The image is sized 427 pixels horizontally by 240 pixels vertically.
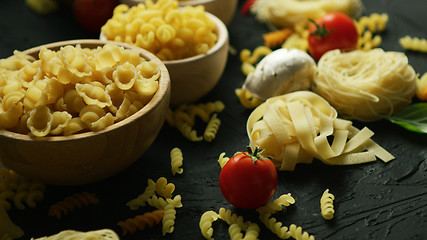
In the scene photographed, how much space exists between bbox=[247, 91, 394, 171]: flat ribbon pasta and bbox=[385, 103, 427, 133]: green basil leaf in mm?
241

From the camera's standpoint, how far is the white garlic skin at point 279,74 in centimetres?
246

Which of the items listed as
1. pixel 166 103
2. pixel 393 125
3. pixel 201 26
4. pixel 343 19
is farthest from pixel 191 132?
pixel 343 19

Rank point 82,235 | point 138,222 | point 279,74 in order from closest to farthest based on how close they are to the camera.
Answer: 1. point 82,235
2. point 138,222
3. point 279,74

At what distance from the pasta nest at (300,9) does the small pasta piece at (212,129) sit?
122cm

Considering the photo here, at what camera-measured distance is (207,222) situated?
1817 mm

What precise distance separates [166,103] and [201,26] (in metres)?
0.58

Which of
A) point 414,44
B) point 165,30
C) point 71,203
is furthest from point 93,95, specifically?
point 414,44

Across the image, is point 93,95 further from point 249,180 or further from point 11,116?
point 249,180

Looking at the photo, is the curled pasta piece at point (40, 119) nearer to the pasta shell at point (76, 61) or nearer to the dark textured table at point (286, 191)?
the pasta shell at point (76, 61)

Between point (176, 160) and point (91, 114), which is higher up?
point (91, 114)

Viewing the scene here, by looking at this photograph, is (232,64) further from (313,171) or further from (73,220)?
(73,220)

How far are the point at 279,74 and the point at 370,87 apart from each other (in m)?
0.48

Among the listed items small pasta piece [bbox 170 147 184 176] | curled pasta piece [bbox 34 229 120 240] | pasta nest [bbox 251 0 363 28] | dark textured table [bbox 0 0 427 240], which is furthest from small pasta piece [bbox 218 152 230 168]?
pasta nest [bbox 251 0 363 28]

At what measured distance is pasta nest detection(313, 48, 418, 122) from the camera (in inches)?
95.3
